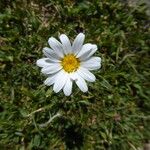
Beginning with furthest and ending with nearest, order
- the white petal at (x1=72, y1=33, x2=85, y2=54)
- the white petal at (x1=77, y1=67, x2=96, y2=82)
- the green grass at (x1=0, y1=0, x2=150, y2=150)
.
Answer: the green grass at (x1=0, y1=0, x2=150, y2=150)
the white petal at (x1=77, y1=67, x2=96, y2=82)
the white petal at (x1=72, y1=33, x2=85, y2=54)

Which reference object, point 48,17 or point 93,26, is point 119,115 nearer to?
point 93,26

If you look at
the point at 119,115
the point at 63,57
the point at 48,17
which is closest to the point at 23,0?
the point at 48,17

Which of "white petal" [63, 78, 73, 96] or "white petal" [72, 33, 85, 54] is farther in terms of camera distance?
"white petal" [63, 78, 73, 96]

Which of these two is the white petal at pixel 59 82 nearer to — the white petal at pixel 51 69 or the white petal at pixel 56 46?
the white petal at pixel 51 69

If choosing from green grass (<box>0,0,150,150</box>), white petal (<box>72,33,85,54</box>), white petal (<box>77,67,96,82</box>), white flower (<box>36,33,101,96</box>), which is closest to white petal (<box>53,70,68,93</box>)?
white flower (<box>36,33,101,96</box>)

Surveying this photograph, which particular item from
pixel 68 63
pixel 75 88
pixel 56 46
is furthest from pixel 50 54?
pixel 75 88

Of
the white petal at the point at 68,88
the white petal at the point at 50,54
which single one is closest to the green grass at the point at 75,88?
the white petal at the point at 68,88

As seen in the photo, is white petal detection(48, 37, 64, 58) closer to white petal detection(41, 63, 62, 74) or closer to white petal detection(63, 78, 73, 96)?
white petal detection(41, 63, 62, 74)
